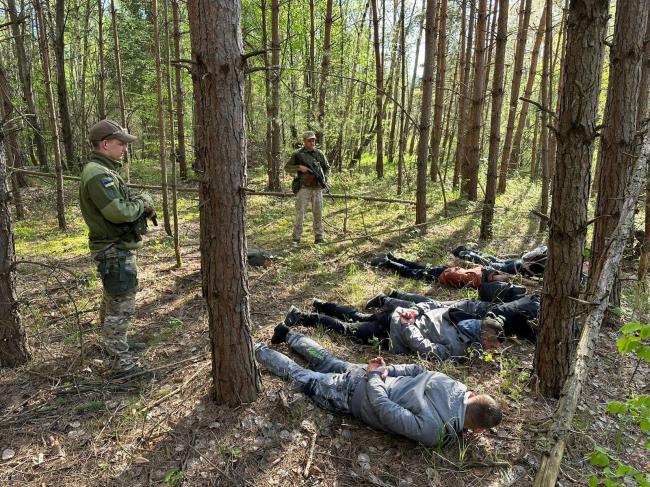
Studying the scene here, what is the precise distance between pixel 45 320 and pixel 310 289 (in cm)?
327

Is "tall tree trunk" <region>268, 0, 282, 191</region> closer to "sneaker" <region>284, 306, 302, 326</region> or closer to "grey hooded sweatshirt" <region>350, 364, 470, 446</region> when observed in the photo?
"sneaker" <region>284, 306, 302, 326</region>

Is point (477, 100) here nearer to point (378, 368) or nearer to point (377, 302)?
point (377, 302)

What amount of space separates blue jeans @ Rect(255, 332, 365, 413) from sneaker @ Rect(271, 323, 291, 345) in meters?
0.06

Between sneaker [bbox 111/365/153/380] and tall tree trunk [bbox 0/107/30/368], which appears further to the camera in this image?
sneaker [bbox 111/365/153/380]

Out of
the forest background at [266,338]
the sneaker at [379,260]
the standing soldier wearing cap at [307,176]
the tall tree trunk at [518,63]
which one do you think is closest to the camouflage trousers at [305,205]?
the standing soldier wearing cap at [307,176]

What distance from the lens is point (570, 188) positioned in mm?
3400

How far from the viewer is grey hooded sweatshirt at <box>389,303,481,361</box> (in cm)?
444

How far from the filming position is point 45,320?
190 inches

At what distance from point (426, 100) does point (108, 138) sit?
21.2ft

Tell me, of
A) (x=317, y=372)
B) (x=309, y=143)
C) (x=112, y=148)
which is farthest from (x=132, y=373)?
(x=309, y=143)

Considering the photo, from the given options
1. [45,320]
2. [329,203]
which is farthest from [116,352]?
[329,203]

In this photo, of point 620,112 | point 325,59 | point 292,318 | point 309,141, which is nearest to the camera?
point 620,112

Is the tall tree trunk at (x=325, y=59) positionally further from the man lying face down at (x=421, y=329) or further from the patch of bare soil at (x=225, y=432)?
the patch of bare soil at (x=225, y=432)

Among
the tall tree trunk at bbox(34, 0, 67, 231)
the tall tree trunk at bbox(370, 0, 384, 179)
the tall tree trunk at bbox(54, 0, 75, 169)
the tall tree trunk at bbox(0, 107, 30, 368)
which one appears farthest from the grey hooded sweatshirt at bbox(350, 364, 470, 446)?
the tall tree trunk at bbox(54, 0, 75, 169)
